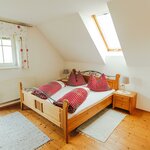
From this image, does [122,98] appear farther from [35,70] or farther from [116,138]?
[35,70]

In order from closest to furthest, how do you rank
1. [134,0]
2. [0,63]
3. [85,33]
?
[134,0], [85,33], [0,63]

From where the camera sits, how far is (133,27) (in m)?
2.35

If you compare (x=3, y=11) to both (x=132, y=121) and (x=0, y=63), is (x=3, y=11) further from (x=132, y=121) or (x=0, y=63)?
(x=132, y=121)

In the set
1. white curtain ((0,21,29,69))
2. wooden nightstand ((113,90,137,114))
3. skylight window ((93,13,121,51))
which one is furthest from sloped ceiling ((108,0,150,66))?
white curtain ((0,21,29,69))

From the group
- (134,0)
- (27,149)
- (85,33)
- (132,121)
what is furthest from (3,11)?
(132,121)

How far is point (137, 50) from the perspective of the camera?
2.74 metres

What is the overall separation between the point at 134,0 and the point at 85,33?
4.45ft

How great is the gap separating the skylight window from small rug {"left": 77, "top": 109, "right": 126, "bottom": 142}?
1.80m

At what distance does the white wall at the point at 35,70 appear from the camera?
332 centimetres

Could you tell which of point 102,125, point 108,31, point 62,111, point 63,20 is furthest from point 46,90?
point 108,31

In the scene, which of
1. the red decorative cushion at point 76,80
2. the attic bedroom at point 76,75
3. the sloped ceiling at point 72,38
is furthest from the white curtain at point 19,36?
the red decorative cushion at point 76,80

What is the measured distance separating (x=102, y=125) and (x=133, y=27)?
6.56 ft

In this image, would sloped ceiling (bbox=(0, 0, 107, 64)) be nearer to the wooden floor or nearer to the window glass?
the window glass

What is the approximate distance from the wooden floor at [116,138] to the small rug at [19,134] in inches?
4.7
